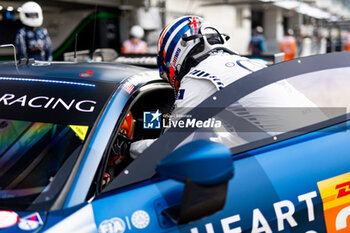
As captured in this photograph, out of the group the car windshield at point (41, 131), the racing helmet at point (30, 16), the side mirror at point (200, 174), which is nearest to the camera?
the side mirror at point (200, 174)

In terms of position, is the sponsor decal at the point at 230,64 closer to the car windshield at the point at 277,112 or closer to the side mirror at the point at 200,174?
the car windshield at the point at 277,112

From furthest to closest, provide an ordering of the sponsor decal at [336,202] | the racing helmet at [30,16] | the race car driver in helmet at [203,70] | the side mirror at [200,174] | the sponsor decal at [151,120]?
the racing helmet at [30,16], the sponsor decal at [151,120], the race car driver in helmet at [203,70], the sponsor decal at [336,202], the side mirror at [200,174]

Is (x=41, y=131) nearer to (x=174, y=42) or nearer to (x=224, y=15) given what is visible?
(x=174, y=42)

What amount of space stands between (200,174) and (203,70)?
2.72 ft

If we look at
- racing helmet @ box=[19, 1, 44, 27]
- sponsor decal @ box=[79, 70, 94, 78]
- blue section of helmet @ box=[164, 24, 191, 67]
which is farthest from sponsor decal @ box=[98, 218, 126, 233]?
racing helmet @ box=[19, 1, 44, 27]

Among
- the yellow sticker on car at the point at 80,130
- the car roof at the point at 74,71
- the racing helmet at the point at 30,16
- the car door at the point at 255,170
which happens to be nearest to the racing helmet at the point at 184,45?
the car roof at the point at 74,71

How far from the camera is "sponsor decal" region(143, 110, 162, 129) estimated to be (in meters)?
2.60

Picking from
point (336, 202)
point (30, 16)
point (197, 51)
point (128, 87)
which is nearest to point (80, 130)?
point (128, 87)

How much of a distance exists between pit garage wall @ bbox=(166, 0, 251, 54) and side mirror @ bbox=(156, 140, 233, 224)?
1580cm

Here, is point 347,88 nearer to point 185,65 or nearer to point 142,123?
point 185,65

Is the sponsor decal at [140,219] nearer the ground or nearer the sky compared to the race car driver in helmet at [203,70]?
nearer the ground

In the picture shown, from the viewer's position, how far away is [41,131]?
168 centimetres

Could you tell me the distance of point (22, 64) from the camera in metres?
2.29

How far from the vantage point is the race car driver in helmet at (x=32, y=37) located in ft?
25.5
